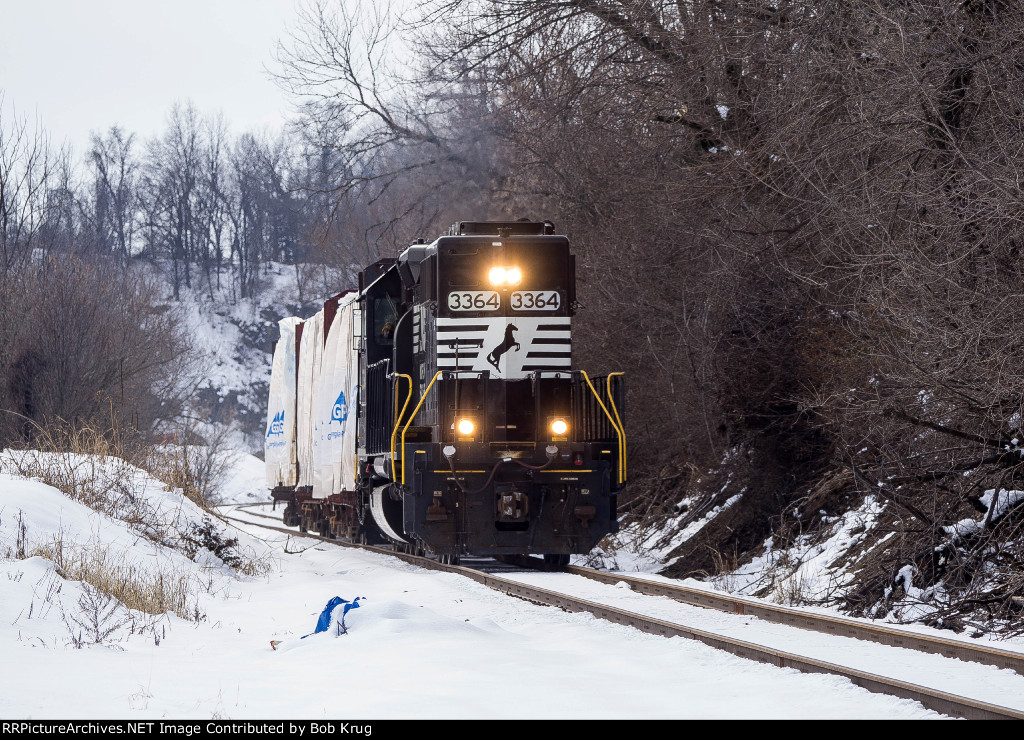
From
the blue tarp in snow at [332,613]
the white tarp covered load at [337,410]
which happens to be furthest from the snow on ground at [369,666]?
the white tarp covered load at [337,410]

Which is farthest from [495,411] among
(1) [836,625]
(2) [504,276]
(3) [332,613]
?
(1) [836,625]

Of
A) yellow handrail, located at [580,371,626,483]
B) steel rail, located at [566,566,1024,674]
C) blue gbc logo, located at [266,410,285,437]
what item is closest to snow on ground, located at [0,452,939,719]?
steel rail, located at [566,566,1024,674]

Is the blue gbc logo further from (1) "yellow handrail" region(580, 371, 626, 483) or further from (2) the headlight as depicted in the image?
(1) "yellow handrail" region(580, 371, 626, 483)

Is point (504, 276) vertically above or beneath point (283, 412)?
above

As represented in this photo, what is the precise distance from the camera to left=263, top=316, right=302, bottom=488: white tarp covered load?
72.2 feet

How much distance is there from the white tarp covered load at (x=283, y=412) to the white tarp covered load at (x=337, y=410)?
2967 millimetres

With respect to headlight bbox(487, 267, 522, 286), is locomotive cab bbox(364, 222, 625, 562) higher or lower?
lower

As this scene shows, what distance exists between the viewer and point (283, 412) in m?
22.7

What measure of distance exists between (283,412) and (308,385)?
2976 mm

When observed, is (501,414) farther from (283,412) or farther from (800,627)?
(283,412)

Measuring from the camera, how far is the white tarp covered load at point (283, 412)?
72.2ft

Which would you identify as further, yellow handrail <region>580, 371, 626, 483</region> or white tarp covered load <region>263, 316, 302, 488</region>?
white tarp covered load <region>263, 316, 302, 488</region>

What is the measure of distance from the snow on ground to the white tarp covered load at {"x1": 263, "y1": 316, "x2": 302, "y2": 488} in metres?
10.7
